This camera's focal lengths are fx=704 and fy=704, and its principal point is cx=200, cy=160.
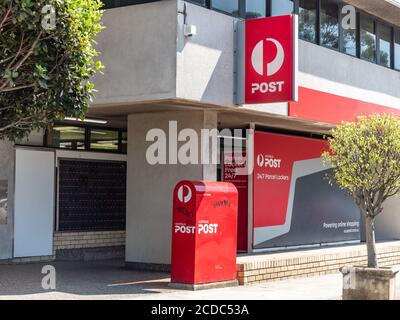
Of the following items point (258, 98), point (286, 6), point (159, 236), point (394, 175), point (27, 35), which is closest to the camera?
point (27, 35)

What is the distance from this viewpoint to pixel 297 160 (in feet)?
57.7

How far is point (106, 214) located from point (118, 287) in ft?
17.3

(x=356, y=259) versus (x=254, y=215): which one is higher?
(x=254, y=215)

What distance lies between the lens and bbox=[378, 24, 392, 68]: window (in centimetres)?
1958

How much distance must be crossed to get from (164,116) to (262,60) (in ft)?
8.06

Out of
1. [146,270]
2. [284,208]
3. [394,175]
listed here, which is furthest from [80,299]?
[284,208]

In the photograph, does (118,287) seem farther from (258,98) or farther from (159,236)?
(258,98)

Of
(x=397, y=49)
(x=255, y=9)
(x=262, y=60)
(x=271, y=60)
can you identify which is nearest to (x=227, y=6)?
(x=255, y=9)

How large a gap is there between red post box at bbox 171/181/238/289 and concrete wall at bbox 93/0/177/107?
1793 millimetres

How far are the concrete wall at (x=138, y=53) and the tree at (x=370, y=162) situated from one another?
310cm

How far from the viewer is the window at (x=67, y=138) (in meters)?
15.9

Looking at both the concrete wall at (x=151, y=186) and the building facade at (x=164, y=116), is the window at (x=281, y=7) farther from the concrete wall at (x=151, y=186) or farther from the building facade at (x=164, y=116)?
the concrete wall at (x=151, y=186)
